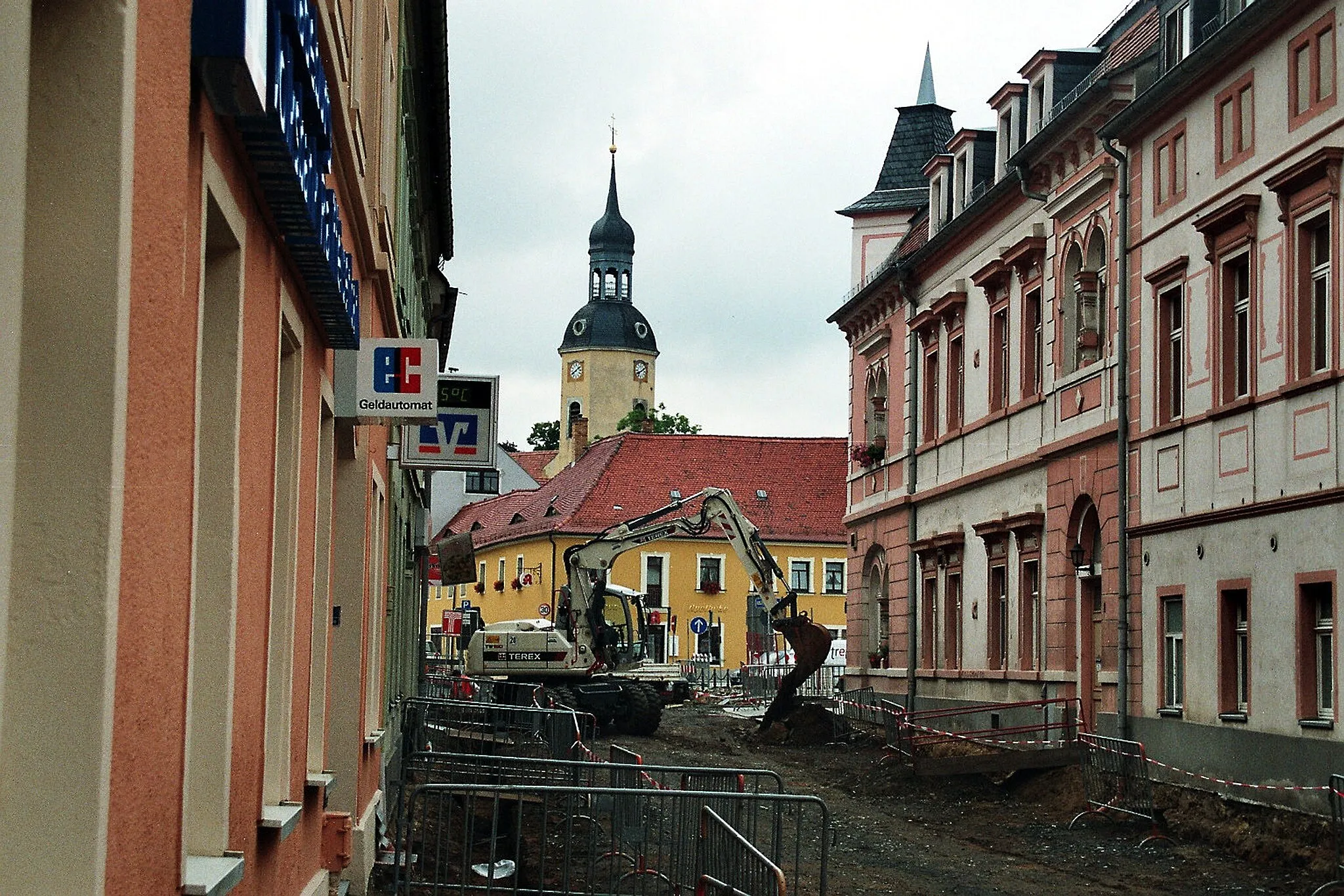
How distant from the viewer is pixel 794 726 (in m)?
36.9

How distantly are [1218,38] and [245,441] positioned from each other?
1653cm

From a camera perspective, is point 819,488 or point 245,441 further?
point 819,488

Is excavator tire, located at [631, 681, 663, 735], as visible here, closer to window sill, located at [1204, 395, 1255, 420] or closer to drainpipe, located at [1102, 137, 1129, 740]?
drainpipe, located at [1102, 137, 1129, 740]

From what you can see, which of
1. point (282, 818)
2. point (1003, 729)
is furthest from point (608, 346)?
point (282, 818)

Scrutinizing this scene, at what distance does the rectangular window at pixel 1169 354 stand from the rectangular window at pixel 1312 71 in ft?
12.8

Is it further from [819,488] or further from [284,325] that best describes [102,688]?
[819,488]

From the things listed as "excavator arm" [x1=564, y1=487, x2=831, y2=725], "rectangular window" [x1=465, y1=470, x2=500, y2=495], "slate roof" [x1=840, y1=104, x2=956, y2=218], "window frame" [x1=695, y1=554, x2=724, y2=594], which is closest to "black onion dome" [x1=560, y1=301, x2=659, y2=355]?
"rectangular window" [x1=465, y1=470, x2=500, y2=495]

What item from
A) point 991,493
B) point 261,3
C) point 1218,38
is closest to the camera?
point 261,3

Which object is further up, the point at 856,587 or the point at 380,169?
the point at 380,169

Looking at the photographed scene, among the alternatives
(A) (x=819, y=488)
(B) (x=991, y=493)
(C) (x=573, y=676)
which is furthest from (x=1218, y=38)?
(A) (x=819, y=488)

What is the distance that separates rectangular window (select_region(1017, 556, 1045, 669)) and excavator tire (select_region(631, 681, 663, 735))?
8.94 m

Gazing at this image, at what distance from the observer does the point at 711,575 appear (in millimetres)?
81875

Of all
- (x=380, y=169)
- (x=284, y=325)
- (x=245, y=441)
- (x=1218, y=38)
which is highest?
(x=1218, y=38)

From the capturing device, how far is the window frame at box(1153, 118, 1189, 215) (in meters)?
23.3
